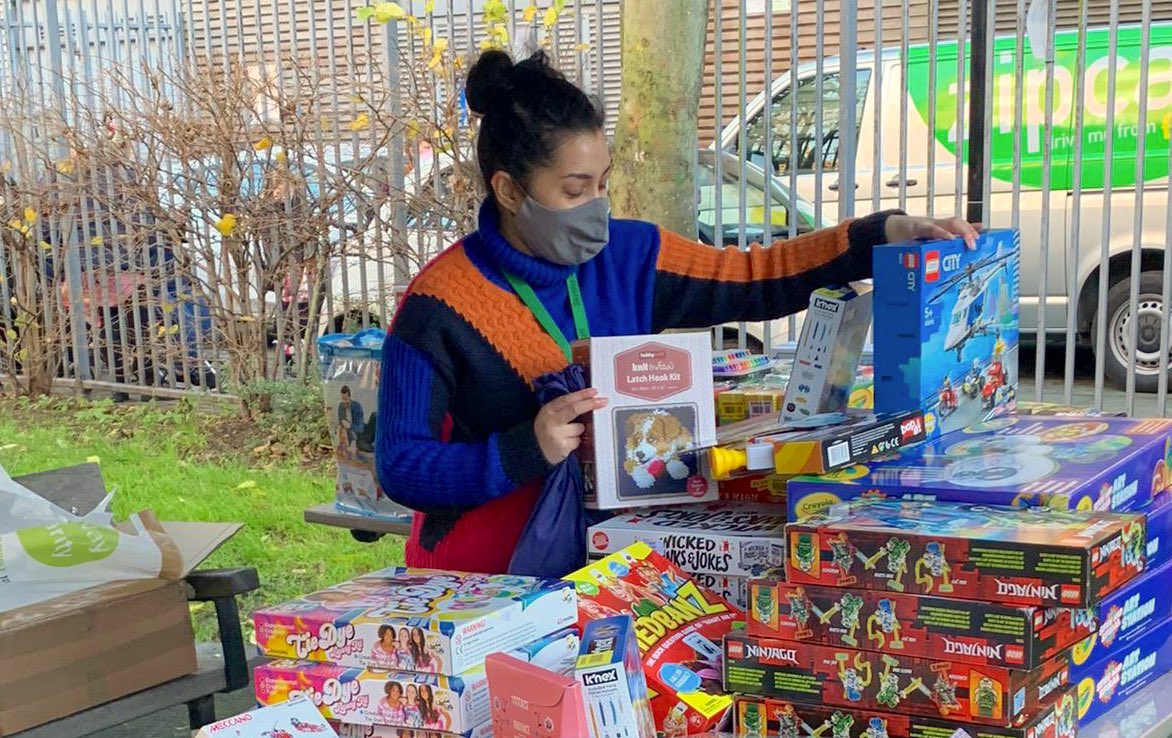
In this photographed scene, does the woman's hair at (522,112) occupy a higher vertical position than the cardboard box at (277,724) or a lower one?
higher

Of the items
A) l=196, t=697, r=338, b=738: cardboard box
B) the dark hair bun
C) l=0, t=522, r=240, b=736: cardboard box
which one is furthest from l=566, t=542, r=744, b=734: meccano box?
l=0, t=522, r=240, b=736: cardboard box

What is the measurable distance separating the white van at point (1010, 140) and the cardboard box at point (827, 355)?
3.18m

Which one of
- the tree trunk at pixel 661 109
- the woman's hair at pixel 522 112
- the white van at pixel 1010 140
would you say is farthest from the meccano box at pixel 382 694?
the white van at pixel 1010 140

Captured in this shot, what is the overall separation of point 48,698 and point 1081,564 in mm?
1935

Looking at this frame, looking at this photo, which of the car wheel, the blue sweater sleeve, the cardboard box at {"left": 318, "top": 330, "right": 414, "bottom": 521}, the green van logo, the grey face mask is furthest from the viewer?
the car wheel

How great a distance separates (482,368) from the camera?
232 cm

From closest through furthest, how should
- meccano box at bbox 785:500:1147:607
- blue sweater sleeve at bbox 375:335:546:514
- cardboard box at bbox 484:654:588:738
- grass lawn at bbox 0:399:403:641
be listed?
cardboard box at bbox 484:654:588:738, meccano box at bbox 785:500:1147:607, blue sweater sleeve at bbox 375:335:546:514, grass lawn at bbox 0:399:403:641

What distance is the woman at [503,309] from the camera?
2.25m

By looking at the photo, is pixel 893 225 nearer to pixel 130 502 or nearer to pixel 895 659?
pixel 895 659

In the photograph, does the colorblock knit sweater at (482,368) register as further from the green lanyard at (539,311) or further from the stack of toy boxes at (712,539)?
the stack of toy boxes at (712,539)

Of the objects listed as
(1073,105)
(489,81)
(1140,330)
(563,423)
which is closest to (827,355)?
(563,423)

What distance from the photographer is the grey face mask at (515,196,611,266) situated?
2352 millimetres

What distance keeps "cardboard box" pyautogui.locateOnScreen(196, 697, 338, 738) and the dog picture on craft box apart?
2.25ft

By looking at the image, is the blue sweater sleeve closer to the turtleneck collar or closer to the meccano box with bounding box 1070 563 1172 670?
the turtleneck collar
